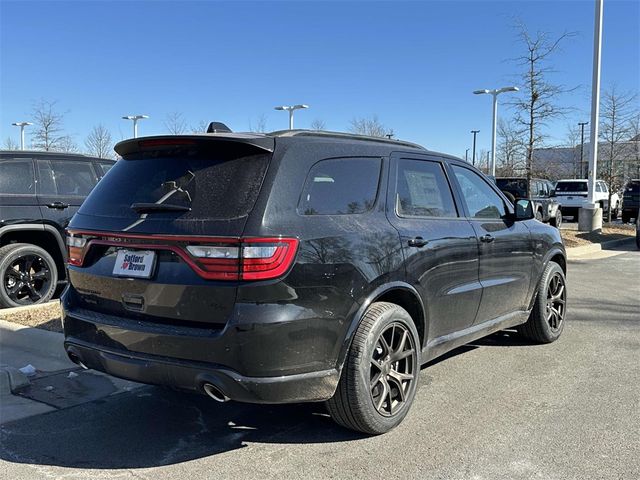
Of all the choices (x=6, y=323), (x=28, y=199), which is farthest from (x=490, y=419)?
Result: (x=28, y=199)

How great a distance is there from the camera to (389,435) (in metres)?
3.71

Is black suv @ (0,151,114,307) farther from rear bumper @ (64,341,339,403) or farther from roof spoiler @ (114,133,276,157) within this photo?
rear bumper @ (64,341,339,403)

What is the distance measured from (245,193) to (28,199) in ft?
15.7

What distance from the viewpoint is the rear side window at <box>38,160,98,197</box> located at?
23.6 ft

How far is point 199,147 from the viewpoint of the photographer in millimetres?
3410

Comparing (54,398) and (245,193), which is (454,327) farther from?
(54,398)

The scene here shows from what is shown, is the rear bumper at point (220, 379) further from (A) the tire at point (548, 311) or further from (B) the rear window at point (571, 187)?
(B) the rear window at point (571, 187)

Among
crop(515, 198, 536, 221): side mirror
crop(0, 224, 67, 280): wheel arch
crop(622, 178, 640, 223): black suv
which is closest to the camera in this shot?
crop(515, 198, 536, 221): side mirror

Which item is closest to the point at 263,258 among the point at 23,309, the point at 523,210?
the point at 523,210

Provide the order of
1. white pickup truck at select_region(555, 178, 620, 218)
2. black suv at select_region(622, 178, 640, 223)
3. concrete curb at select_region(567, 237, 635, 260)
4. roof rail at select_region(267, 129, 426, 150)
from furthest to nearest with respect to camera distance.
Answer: white pickup truck at select_region(555, 178, 620, 218)
black suv at select_region(622, 178, 640, 223)
concrete curb at select_region(567, 237, 635, 260)
roof rail at select_region(267, 129, 426, 150)

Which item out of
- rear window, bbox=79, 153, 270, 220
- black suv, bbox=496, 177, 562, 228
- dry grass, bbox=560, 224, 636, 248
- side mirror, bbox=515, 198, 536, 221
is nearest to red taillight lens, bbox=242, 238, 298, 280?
rear window, bbox=79, 153, 270, 220

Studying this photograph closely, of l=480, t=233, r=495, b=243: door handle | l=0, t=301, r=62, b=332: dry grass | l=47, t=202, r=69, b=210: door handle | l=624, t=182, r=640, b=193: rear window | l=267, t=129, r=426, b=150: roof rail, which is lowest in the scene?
l=0, t=301, r=62, b=332: dry grass

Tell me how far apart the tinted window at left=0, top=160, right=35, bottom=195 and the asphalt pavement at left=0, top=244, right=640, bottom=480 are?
354 cm

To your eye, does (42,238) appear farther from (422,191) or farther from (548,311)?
(548,311)
